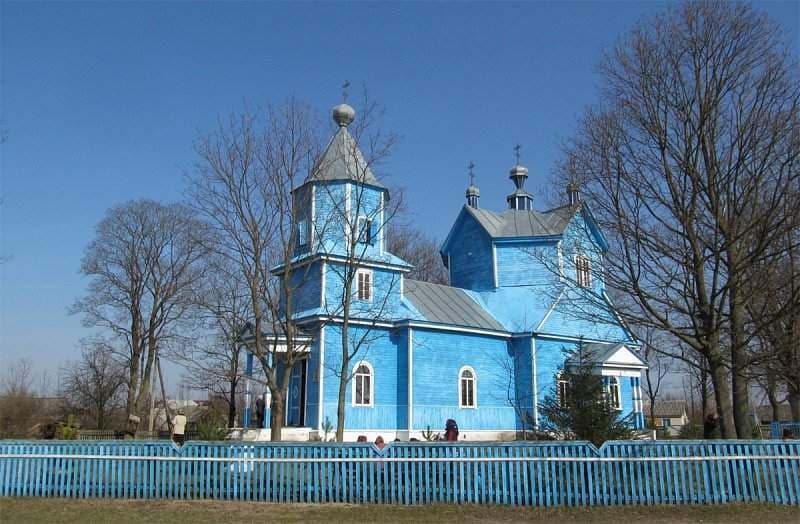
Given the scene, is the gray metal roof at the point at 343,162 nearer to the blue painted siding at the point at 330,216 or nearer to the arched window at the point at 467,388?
the blue painted siding at the point at 330,216

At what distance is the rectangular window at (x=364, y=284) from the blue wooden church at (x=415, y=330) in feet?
0.12

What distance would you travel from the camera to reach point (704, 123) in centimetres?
1230

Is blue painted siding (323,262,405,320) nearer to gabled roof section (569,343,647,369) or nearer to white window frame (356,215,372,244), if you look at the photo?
white window frame (356,215,372,244)

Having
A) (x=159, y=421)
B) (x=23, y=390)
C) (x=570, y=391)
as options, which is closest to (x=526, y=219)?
(x=570, y=391)

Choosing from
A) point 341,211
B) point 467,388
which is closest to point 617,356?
point 467,388

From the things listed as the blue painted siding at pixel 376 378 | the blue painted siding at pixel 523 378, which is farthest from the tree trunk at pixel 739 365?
the blue painted siding at pixel 523 378

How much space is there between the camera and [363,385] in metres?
21.5

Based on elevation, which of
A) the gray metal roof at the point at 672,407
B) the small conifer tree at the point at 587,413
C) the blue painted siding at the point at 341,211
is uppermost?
the blue painted siding at the point at 341,211

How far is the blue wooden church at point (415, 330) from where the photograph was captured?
2059 centimetres

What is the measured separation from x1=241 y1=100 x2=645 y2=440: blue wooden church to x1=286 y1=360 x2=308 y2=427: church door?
45mm

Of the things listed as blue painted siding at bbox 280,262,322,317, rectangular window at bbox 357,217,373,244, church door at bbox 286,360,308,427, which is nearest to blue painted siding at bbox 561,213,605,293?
rectangular window at bbox 357,217,373,244

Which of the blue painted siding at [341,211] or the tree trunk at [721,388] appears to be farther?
the blue painted siding at [341,211]

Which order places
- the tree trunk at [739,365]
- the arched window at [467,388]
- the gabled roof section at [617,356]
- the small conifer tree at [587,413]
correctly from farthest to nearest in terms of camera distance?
the gabled roof section at [617,356] → the arched window at [467,388] → the small conifer tree at [587,413] → the tree trunk at [739,365]

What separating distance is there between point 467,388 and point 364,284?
211 inches
